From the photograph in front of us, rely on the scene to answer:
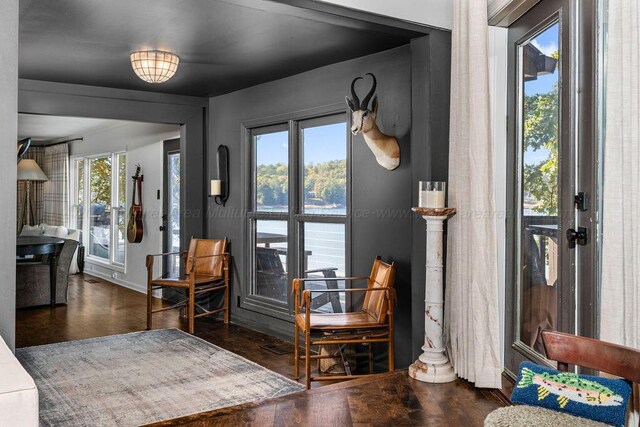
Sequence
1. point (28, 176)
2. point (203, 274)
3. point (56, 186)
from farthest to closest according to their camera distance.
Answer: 1. point (56, 186)
2. point (28, 176)
3. point (203, 274)

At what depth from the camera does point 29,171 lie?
33.2 feet

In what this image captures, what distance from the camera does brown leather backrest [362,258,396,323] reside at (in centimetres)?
365

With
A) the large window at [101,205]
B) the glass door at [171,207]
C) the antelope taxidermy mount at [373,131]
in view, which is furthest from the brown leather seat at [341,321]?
the large window at [101,205]

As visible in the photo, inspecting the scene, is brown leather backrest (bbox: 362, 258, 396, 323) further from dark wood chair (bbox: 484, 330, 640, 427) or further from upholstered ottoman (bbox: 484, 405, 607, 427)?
upholstered ottoman (bbox: 484, 405, 607, 427)

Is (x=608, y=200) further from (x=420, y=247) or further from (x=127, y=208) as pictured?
(x=127, y=208)

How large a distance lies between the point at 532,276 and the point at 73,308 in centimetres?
547

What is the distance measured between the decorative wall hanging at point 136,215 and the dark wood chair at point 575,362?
6566 millimetres

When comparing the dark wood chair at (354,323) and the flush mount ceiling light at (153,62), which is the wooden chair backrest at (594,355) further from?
the flush mount ceiling light at (153,62)

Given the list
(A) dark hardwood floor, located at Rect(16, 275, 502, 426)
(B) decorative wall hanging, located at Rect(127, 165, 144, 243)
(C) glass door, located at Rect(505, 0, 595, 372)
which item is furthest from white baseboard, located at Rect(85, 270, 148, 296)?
(C) glass door, located at Rect(505, 0, 595, 372)

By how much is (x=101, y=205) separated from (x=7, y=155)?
7.36m

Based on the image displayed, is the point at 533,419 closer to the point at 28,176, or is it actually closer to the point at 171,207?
the point at 171,207

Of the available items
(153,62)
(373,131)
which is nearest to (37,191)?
(153,62)

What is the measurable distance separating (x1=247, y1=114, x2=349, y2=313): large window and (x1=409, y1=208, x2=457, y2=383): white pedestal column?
1159 millimetres

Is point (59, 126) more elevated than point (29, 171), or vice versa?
point (59, 126)
